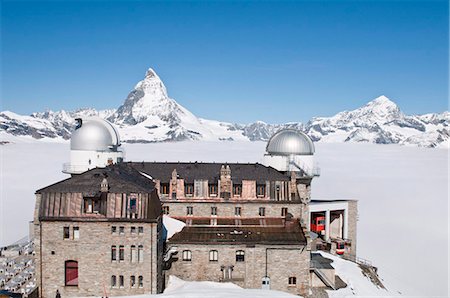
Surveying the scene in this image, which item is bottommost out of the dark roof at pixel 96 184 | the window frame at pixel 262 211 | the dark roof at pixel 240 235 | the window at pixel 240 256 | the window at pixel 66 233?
the window at pixel 240 256

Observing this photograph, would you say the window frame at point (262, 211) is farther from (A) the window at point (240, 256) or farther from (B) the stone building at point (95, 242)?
(B) the stone building at point (95, 242)

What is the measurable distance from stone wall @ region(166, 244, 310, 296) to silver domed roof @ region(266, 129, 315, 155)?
18194 mm

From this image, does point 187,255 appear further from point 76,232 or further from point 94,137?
point 94,137

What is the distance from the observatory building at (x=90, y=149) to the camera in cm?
5300

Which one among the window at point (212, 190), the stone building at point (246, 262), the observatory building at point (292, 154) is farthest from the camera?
the observatory building at point (292, 154)

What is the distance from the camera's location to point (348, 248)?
60.7 m

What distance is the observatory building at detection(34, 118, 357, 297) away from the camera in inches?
1350

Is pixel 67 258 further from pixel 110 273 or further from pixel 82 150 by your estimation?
pixel 82 150

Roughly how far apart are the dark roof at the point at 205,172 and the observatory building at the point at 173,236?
122 mm

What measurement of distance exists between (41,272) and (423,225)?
239ft

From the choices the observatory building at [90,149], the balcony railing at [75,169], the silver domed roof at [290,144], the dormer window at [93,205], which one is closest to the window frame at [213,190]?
the silver domed roof at [290,144]

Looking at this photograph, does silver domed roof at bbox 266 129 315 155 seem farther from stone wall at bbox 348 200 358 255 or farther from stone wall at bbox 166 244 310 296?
stone wall at bbox 166 244 310 296

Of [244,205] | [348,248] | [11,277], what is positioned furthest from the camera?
[348,248]

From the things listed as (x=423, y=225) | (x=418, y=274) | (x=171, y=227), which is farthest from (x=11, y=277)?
(x=423, y=225)
